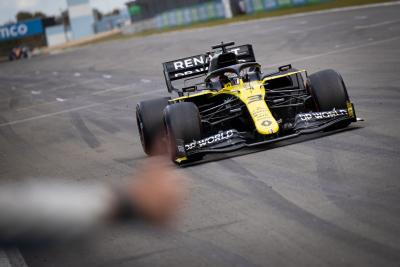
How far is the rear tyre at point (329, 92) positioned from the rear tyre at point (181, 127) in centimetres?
169

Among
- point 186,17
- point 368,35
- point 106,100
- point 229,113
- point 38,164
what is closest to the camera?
point 229,113

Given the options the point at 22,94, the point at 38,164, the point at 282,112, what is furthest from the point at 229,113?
the point at 22,94

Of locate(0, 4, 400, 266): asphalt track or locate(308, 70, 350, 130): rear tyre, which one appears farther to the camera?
locate(308, 70, 350, 130): rear tyre

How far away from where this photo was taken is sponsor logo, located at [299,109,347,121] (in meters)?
10.8

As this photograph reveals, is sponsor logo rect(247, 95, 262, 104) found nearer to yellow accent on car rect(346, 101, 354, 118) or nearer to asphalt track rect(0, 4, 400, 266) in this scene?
asphalt track rect(0, 4, 400, 266)

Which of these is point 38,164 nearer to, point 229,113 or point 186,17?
point 229,113

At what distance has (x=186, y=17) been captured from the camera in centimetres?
7375

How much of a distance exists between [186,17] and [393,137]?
64.5m

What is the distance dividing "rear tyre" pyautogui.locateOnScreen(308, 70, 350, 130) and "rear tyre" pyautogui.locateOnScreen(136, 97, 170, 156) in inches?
87.9

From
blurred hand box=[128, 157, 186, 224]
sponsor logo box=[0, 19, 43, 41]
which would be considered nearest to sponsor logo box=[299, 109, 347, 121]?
blurred hand box=[128, 157, 186, 224]

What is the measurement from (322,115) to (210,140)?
1505 millimetres

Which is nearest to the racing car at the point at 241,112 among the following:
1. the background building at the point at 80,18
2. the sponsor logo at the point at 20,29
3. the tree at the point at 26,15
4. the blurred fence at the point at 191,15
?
the blurred fence at the point at 191,15

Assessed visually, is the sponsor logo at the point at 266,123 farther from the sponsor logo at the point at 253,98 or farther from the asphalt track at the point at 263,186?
the sponsor logo at the point at 253,98

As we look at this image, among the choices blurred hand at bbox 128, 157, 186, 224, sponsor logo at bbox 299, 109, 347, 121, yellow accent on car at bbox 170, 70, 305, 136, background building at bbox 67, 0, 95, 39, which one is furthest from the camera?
background building at bbox 67, 0, 95, 39
